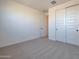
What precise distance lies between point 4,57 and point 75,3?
4.16m

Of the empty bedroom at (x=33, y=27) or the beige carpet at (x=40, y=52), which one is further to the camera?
the empty bedroom at (x=33, y=27)

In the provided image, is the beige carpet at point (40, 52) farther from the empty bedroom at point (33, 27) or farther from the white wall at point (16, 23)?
the white wall at point (16, 23)

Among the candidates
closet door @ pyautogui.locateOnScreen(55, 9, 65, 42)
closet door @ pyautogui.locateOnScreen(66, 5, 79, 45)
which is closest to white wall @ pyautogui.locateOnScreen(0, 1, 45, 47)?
closet door @ pyautogui.locateOnScreen(55, 9, 65, 42)

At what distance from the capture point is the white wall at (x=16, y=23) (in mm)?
3969

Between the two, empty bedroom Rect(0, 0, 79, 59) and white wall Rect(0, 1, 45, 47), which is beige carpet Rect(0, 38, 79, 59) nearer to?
empty bedroom Rect(0, 0, 79, 59)

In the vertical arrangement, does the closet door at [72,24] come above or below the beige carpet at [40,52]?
above

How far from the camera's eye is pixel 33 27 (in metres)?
6.13

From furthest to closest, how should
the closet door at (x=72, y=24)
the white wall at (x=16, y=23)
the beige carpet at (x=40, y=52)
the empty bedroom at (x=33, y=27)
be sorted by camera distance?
the closet door at (x=72, y=24)
the white wall at (x=16, y=23)
the empty bedroom at (x=33, y=27)
the beige carpet at (x=40, y=52)

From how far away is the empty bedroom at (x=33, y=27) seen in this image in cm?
373

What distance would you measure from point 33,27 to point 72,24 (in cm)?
296

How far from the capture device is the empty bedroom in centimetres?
373

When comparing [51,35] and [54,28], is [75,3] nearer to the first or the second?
[54,28]

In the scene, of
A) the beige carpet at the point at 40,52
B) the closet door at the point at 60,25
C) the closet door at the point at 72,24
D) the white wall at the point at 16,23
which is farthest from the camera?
the closet door at the point at 60,25

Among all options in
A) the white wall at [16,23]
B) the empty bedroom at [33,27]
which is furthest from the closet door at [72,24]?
the white wall at [16,23]
